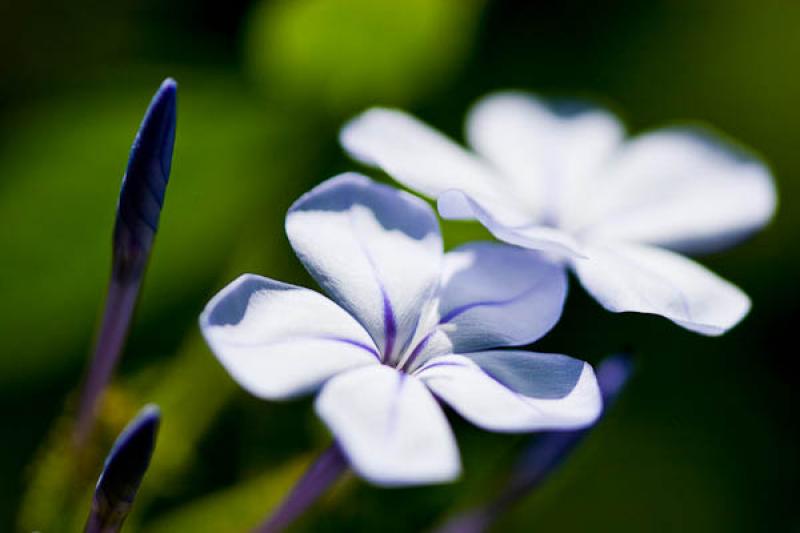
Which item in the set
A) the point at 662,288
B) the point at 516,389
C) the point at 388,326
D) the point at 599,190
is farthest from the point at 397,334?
the point at 599,190

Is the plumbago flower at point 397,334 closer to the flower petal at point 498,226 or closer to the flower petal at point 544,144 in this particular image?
the flower petal at point 498,226

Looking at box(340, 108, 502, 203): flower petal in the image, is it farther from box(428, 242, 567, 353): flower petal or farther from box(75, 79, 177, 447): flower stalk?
box(75, 79, 177, 447): flower stalk

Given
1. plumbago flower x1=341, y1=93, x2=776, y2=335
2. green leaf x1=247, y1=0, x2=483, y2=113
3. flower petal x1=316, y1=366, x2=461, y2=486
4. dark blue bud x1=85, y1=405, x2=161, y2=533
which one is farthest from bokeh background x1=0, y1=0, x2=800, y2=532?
flower petal x1=316, y1=366, x2=461, y2=486

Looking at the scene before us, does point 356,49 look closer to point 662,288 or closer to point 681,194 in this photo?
point 681,194

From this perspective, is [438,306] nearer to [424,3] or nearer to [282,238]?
[282,238]

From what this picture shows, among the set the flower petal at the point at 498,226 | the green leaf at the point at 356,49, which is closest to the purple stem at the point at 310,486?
the flower petal at the point at 498,226

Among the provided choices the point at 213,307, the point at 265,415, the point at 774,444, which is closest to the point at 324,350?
the point at 213,307
